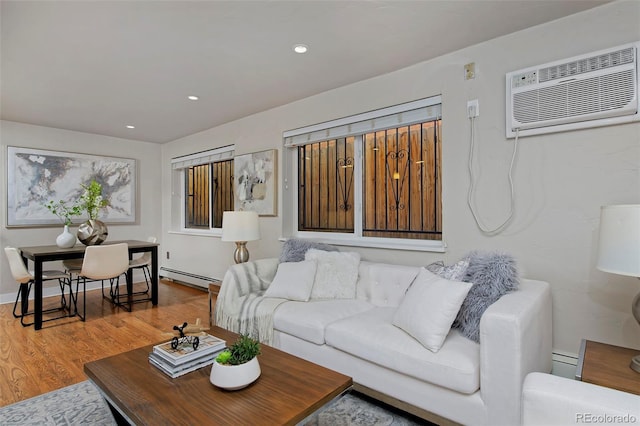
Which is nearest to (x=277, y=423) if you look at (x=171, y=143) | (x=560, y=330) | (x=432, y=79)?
(x=560, y=330)

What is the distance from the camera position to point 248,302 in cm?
270

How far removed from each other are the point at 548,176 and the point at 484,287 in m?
0.90

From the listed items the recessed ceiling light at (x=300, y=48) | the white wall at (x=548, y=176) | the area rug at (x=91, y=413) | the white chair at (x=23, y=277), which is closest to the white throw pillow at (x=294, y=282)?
the white wall at (x=548, y=176)

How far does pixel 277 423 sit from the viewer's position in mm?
1177

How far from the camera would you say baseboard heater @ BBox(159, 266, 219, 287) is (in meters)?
5.02

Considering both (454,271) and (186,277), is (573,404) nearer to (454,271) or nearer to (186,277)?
(454,271)

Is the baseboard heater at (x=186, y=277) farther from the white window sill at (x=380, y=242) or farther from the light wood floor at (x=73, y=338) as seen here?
the white window sill at (x=380, y=242)

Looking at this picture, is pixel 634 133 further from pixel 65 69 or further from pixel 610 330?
pixel 65 69

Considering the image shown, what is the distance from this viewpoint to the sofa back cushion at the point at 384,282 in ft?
8.24

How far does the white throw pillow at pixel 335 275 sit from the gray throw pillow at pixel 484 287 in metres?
0.95

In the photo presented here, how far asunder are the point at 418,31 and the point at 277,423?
240cm

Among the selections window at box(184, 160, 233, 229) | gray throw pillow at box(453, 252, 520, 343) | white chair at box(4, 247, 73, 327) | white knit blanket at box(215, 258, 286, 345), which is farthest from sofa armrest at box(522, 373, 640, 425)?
white chair at box(4, 247, 73, 327)

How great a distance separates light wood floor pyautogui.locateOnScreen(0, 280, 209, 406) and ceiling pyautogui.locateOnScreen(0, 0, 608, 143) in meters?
1.93

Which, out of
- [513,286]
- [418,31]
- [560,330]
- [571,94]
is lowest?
[560,330]
